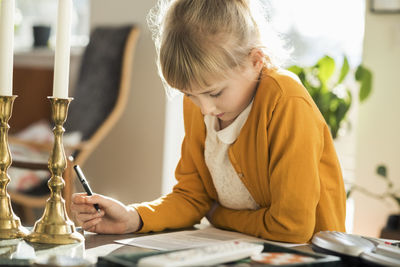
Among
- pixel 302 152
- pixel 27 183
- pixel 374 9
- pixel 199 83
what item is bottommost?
pixel 27 183

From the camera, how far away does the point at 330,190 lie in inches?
49.6

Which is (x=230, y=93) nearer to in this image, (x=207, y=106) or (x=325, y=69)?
(x=207, y=106)

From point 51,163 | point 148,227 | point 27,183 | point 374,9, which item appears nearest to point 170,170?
point 27,183

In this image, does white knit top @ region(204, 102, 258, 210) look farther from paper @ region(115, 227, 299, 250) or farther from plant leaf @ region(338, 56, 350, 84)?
plant leaf @ region(338, 56, 350, 84)

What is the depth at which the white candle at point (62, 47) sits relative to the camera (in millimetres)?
968

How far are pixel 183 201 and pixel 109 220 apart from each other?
22 centimetres

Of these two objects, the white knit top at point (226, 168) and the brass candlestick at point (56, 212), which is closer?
the brass candlestick at point (56, 212)

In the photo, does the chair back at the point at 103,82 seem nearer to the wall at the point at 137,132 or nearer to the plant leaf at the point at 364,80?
the wall at the point at 137,132

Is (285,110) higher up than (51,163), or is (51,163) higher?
(285,110)

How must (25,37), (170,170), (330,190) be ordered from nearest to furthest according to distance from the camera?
(330,190) < (170,170) < (25,37)

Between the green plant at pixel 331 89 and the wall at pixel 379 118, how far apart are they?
0.48ft

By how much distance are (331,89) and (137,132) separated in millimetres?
1066

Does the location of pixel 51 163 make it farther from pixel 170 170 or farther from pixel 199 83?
pixel 170 170

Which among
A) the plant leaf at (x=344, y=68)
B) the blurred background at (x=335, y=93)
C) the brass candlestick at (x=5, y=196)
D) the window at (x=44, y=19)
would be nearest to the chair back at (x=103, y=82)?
the blurred background at (x=335, y=93)
